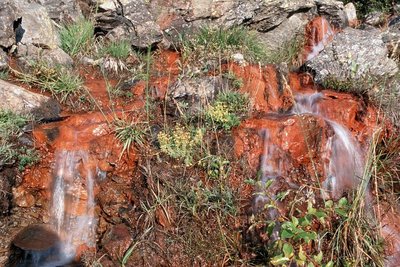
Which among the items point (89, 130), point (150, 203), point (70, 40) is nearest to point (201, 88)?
point (89, 130)

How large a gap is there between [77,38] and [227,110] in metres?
2.89

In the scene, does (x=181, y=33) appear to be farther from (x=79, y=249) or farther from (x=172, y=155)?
(x=79, y=249)

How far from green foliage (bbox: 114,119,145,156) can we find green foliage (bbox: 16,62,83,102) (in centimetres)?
114

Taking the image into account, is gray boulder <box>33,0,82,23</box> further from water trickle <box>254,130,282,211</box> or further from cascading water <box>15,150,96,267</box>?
water trickle <box>254,130,282,211</box>

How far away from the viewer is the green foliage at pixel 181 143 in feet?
13.6

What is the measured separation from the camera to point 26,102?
490 centimetres

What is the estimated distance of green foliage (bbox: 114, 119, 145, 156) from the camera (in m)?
4.45

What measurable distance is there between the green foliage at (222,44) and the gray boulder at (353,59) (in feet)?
2.86

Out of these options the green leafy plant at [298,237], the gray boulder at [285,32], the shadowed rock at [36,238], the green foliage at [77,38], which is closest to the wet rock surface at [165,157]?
the shadowed rock at [36,238]

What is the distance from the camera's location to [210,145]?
170 inches

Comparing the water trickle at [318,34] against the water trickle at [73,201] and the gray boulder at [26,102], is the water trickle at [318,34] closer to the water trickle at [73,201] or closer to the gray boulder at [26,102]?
the gray boulder at [26,102]

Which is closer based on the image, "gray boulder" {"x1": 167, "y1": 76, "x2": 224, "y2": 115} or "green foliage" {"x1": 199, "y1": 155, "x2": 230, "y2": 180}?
"green foliage" {"x1": 199, "y1": 155, "x2": 230, "y2": 180}

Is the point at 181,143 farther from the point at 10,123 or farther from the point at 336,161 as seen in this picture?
the point at 10,123

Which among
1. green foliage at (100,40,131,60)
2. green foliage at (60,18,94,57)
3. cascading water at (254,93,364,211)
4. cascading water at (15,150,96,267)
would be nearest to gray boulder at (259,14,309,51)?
green foliage at (100,40,131,60)
